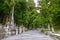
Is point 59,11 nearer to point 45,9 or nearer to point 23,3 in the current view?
point 45,9

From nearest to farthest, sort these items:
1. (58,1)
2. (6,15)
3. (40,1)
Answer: (58,1)
(40,1)
(6,15)

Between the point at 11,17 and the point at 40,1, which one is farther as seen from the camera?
the point at 11,17

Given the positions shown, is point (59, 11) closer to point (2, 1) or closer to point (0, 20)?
point (2, 1)

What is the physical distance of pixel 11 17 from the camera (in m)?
42.8

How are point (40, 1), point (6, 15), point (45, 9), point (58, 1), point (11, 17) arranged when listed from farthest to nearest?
point (6, 15) → point (11, 17) → point (40, 1) → point (45, 9) → point (58, 1)

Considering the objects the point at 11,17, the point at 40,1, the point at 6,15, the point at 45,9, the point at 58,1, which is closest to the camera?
the point at 58,1

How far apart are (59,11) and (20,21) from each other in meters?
35.3

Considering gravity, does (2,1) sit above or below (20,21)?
above

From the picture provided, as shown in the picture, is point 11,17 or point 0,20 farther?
point 0,20

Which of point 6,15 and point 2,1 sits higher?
point 2,1

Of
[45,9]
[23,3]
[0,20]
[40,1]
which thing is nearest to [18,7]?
[23,3]

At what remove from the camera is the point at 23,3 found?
4775 cm

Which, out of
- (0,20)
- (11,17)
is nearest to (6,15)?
(0,20)

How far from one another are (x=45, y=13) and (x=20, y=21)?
12714mm
